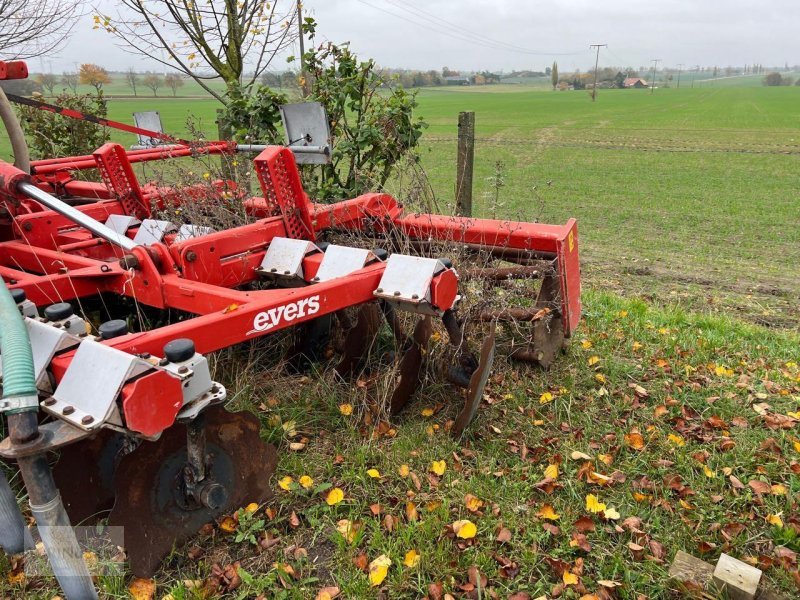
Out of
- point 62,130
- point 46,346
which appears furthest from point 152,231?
point 62,130

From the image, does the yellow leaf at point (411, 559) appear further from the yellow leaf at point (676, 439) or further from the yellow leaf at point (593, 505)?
the yellow leaf at point (676, 439)

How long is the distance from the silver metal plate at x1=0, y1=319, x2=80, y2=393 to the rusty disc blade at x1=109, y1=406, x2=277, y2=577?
457 mm

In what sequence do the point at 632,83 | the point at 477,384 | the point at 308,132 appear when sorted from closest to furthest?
the point at 477,384 < the point at 308,132 < the point at 632,83

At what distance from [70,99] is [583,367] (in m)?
8.71

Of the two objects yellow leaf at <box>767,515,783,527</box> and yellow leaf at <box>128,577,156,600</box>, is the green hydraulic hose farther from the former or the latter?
yellow leaf at <box>767,515,783,527</box>

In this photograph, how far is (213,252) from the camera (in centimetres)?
329

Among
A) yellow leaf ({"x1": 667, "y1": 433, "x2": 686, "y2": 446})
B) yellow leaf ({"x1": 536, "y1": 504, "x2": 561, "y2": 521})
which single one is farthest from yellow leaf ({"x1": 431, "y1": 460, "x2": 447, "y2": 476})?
yellow leaf ({"x1": 667, "y1": 433, "x2": 686, "y2": 446})

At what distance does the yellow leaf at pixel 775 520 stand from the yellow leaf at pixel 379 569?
1.63m

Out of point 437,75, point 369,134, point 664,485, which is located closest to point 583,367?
point 664,485

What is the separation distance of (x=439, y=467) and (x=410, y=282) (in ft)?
2.99

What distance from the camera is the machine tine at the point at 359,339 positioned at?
12.3 ft

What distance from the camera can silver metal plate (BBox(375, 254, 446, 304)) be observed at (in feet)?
9.34

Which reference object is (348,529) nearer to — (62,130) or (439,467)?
(439,467)

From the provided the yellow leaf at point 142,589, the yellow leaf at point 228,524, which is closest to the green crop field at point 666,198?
the yellow leaf at point 228,524
